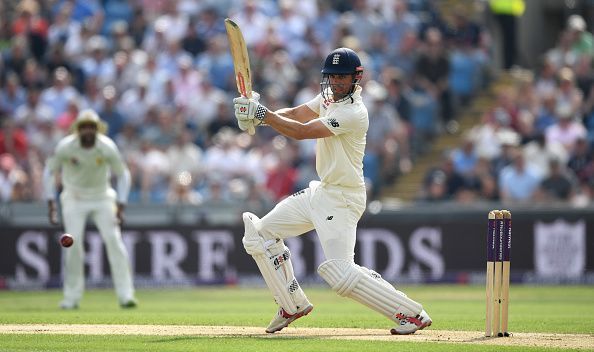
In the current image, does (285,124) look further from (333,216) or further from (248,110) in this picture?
(333,216)

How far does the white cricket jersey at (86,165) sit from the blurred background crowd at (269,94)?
4.94m

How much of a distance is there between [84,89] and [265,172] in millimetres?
4121

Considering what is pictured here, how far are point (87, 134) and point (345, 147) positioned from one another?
17.8 ft

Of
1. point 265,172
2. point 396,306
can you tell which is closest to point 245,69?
point 396,306

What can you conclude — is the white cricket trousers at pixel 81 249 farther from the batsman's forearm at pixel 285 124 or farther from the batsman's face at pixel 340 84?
the batsman's forearm at pixel 285 124

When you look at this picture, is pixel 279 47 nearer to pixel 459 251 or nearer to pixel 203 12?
pixel 203 12

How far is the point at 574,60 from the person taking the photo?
22328mm

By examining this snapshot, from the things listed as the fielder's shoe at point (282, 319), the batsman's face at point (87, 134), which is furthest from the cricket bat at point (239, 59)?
the batsman's face at point (87, 134)

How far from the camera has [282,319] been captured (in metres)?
11.1

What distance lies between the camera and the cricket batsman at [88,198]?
1536cm

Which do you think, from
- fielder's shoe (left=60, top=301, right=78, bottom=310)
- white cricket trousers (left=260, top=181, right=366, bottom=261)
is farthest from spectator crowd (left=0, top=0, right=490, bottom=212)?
white cricket trousers (left=260, top=181, right=366, bottom=261)

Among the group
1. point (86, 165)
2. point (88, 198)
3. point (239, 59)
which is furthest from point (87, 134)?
point (239, 59)

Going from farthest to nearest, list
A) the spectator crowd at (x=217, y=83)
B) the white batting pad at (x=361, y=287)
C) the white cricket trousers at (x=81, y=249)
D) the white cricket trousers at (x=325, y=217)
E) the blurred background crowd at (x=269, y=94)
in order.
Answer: the spectator crowd at (x=217, y=83)
the blurred background crowd at (x=269, y=94)
the white cricket trousers at (x=81, y=249)
the white cricket trousers at (x=325, y=217)
the white batting pad at (x=361, y=287)

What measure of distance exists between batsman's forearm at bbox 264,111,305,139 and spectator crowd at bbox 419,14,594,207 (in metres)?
10.1
